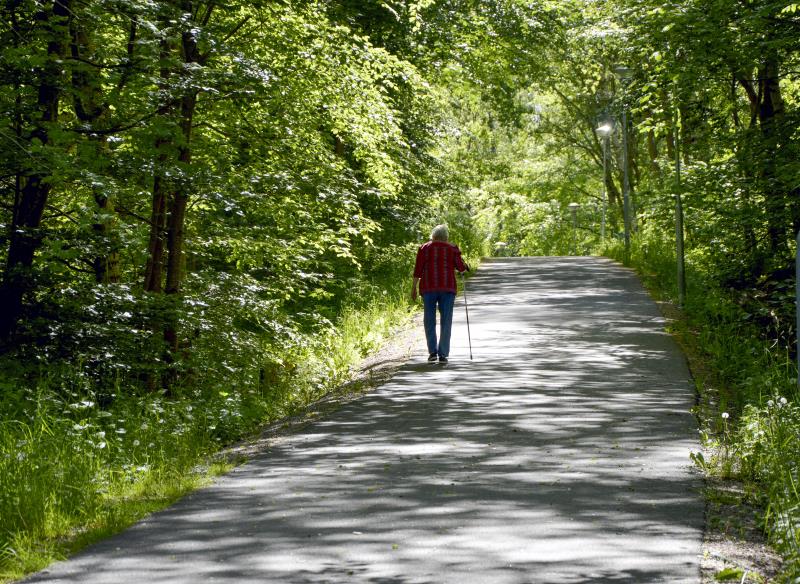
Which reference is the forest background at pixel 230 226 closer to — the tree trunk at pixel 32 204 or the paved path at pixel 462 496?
the tree trunk at pixel 32 204

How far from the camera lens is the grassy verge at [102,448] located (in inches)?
259

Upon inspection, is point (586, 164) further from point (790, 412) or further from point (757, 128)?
point (790, 412)

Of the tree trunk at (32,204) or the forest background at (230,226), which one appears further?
the tree trunk at (32,204)

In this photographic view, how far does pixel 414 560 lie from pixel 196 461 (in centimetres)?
362

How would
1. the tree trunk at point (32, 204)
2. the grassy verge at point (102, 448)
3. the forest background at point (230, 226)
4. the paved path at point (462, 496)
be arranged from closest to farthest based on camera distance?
the paved path at point (462, 496)
the grassy verge at point (102, 448)
the forest background at point (230, 226)
the tree trunk at point (32, 204)

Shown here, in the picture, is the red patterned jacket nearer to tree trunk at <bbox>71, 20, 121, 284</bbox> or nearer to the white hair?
the white hair

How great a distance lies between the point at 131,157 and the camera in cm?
1157

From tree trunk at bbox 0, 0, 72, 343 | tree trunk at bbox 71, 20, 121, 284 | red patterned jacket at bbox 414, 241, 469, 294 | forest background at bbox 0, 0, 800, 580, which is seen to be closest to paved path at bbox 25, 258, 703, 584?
forest background at bbox 0, 0, 800, 580

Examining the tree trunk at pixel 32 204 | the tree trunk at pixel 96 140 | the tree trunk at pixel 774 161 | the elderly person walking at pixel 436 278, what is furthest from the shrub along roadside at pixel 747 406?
the tree trunk at pixel 32 204

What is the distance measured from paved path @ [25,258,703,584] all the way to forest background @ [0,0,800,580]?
0.52 m

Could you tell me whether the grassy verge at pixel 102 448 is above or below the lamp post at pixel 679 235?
below

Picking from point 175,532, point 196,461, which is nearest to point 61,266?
point 196,461

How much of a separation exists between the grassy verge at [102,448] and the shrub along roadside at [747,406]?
3981mm

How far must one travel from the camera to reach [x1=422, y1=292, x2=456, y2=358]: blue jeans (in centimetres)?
1482
